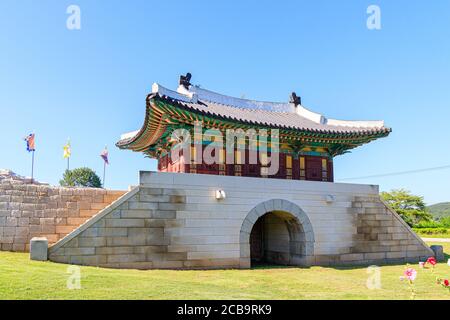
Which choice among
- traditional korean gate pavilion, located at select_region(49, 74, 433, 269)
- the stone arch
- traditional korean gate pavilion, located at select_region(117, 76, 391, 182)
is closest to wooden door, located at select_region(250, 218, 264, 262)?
traditional korean gate pavilion, located at select_region(49, 74, 433, 269)

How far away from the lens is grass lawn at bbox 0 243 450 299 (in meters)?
7.20

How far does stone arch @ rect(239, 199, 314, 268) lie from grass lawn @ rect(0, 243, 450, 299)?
1172 mm

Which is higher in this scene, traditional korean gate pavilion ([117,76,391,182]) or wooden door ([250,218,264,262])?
traditional korean gate pavilion ([117,76,391,182])

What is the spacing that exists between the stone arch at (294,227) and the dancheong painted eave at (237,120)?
133 inches

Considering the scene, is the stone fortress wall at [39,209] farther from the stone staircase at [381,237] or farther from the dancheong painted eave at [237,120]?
the stone staircase at [381,237]

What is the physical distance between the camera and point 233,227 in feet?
44.3

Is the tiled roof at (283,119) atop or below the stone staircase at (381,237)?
atop

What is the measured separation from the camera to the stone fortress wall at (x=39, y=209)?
1172cm

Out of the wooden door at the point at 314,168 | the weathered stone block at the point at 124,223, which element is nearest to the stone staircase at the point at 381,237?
the wooden door at the point at 314,168

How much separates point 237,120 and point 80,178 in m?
38.4

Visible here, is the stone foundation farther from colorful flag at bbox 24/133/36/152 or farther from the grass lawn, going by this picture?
colorful flag at bbox 24/133/36/152

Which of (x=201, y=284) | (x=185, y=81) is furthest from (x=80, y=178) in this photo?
(x=201, y=284)

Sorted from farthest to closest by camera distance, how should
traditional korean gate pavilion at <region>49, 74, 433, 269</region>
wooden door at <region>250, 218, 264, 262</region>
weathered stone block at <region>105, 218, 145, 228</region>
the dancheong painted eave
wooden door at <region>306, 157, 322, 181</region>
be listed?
wooden door at <region>306, 157, 322, 181</region> → wooden door at <region>250, 218, 264, 262</region> → the dancheong painted eave → traditional korean gate pavilion at <region>49, 74, 433, 269</region> → weathered stone block at <region>105, 218, 145, 228</region>
